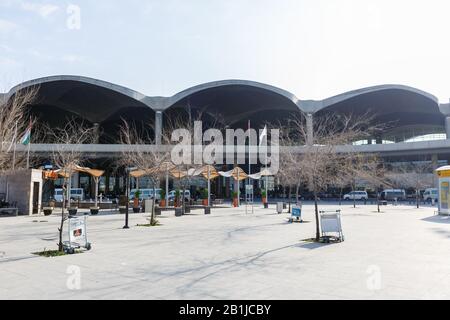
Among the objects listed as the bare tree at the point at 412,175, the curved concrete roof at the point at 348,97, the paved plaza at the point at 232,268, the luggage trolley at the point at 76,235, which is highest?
the curved concrete roof at the point at 348,97

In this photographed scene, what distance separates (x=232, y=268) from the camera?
7.72 m

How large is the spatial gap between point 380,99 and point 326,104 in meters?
8.86

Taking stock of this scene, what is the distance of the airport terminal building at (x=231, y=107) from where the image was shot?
44.8m

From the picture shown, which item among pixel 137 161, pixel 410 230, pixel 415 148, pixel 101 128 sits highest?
pixel 101 128

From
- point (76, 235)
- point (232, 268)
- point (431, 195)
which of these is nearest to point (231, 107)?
point (431, 195)

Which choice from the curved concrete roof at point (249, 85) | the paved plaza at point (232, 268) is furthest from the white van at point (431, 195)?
the paved plaza at point (232, 268)

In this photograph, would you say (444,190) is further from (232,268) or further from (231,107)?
(231,107)

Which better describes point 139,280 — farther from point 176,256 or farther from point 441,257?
point 441,257

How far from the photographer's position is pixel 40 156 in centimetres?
4406

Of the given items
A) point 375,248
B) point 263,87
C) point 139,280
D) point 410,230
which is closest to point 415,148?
point 263,87

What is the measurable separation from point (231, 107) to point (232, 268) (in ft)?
162

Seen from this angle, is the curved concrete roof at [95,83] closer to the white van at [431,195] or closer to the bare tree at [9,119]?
the bare tree at [9,119]

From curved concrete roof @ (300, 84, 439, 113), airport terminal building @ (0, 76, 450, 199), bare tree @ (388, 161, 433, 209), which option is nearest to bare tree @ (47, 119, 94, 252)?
airport terminal building @ (0, 76, 450, 199)

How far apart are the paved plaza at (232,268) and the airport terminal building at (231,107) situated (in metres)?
33.1
